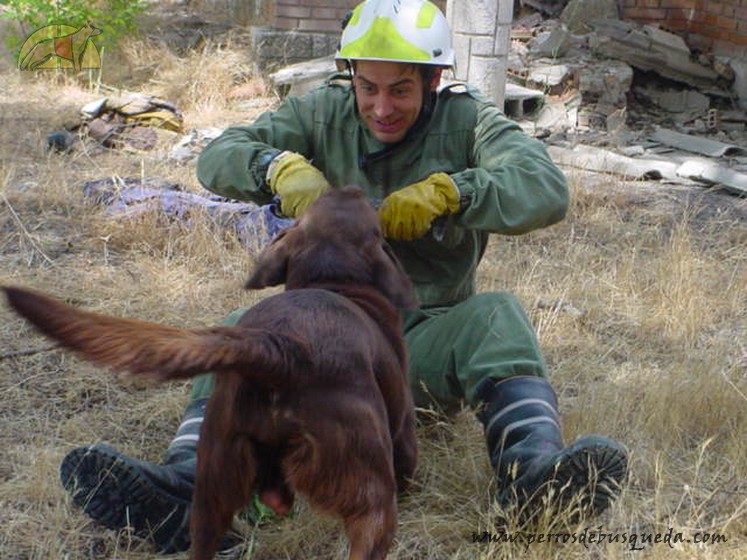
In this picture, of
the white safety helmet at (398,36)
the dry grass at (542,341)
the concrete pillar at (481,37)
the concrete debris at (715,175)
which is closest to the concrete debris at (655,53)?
the concrete debris at (715,175)

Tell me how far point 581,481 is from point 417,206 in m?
0.92

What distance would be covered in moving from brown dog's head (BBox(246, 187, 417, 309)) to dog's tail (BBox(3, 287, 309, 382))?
0.59m

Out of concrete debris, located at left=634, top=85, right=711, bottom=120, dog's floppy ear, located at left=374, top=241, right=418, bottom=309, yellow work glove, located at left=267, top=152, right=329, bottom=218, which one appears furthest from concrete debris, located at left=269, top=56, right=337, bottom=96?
dog's floppy ear, located at left=374, top=241, right=418, bottom=309

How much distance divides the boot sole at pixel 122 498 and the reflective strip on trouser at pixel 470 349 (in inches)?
37.1

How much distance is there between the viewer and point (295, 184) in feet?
10.4

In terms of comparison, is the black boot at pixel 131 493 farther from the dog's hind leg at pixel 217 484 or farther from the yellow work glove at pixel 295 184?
the yellow work glove at pixel 295 184

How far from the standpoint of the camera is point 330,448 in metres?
2.29

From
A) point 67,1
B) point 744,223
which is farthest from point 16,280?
point 67,1

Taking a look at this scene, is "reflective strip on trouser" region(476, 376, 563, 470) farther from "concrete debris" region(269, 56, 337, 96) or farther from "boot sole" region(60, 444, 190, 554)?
"concrete debris" region(269, 56, 337, 96)

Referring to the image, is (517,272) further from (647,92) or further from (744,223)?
(647,92)

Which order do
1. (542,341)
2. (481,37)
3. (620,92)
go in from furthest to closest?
(620,92) → (481,37) → (542,341)

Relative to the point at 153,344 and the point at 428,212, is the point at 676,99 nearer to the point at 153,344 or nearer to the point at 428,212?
the point at 428,212

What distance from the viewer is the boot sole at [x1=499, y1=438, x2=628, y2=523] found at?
2.68m

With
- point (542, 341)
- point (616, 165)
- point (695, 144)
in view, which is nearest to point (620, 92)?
point (695, 144)
